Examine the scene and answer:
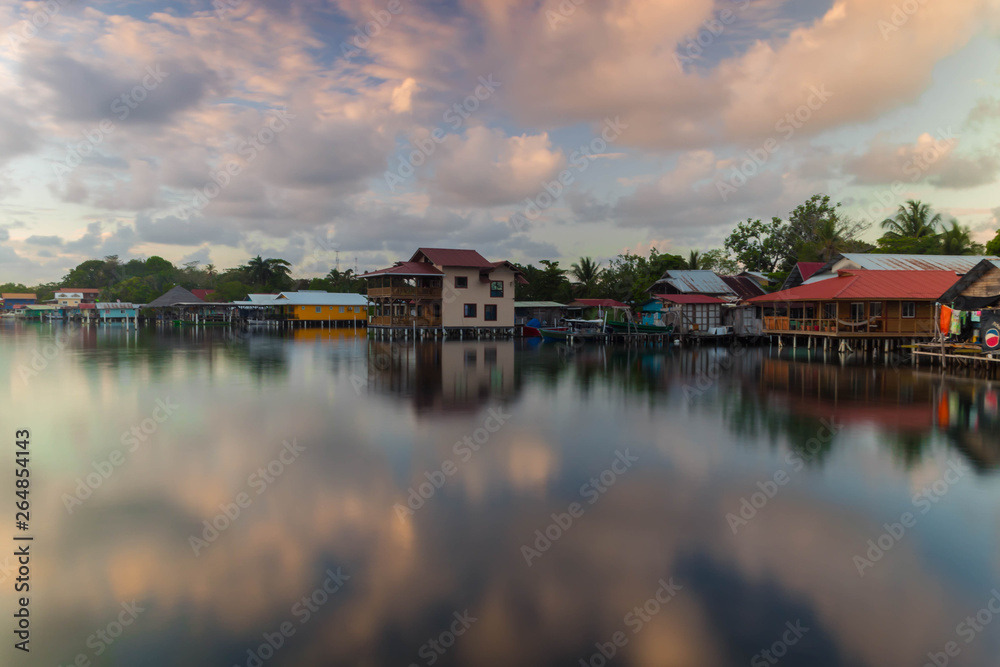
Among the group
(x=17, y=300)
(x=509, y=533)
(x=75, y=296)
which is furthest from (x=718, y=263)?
(x=17, y=300)

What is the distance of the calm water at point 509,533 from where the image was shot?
4.60 m

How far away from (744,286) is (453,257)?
21050 mm

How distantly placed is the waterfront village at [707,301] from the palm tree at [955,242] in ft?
2.01

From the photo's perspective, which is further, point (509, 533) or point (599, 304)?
point (599, 304)

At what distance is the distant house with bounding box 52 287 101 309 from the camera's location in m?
98.7

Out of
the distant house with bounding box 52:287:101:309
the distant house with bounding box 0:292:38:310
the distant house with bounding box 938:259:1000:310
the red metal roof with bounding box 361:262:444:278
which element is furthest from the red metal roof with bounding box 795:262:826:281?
the distant house with bounding box 0:292:38:310

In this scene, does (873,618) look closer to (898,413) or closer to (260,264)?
(898,413)

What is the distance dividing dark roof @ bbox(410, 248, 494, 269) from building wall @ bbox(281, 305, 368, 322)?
2388 centimetres

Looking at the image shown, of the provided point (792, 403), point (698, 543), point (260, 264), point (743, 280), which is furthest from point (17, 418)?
point (260, 264)

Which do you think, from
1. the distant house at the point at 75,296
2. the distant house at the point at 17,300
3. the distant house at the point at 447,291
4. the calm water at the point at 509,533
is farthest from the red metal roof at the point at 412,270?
the distant house at the point at 17,300

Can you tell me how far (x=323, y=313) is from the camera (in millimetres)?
65062

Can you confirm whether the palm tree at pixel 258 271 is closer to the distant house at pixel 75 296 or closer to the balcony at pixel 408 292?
the distant house at pixel 75 296

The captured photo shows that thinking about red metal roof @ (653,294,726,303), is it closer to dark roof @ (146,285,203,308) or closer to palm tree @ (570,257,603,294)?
palm tree @ (570,257,603,294)

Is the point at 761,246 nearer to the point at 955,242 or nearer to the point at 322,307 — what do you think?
the point at 955,242
